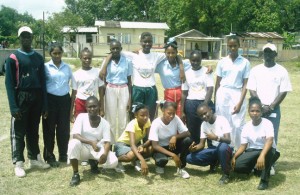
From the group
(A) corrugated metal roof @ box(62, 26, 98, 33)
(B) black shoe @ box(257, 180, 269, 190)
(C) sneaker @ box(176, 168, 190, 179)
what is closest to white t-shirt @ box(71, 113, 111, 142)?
(C) sneaker @ box(176, 168, 190, 179)

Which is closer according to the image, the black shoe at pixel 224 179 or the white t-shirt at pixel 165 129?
the black shoe at pixel 224 179

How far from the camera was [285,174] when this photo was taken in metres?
5.02

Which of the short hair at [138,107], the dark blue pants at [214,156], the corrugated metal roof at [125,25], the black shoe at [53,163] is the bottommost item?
the black shoe at [53,163]

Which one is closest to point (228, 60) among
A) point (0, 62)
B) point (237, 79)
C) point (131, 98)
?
point (237, 79)

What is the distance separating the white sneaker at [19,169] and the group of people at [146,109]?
0.01 meters

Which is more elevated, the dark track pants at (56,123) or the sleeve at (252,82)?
the sleeve at (252,82)

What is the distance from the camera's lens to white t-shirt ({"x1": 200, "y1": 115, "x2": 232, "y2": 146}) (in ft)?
15.9

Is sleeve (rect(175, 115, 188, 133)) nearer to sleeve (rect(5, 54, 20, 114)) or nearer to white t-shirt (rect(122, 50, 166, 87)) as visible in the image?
white t-shirt (rect(122, 50, 166, 87))

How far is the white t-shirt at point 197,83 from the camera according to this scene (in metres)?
5.28

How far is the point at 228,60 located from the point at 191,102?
80 cm

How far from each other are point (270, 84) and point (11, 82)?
344 cm

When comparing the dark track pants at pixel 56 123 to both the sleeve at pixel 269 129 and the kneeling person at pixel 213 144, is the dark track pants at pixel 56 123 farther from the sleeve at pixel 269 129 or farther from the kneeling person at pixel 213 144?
the sleeve at pixel 269 129

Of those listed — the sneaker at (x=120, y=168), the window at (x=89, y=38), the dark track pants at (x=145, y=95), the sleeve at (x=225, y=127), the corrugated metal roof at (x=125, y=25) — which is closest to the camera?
the sleeve at (x=225, y=127)

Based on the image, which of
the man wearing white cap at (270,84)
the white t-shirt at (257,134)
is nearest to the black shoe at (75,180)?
the white t-shirt at (257,134)
